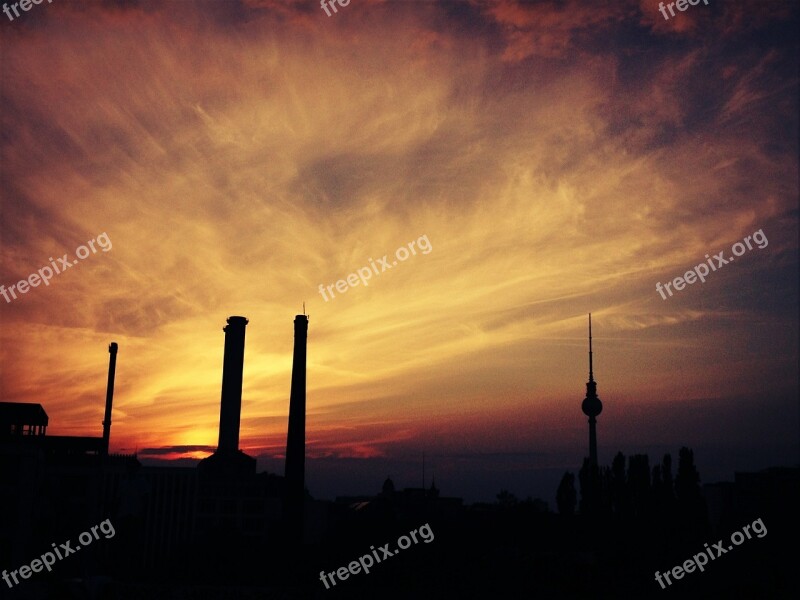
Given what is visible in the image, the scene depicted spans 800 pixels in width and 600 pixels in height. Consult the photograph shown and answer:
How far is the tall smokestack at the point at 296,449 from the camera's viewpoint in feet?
284

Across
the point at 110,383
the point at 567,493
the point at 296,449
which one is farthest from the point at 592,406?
the point at 110,383

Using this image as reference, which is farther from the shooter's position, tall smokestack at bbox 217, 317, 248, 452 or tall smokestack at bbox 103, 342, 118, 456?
tall smokestack at bbox 217, 317, 248, 452

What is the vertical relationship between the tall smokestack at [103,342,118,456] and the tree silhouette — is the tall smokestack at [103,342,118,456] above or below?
above

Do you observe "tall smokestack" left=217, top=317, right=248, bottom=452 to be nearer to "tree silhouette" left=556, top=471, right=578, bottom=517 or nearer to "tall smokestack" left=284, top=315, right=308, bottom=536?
"tall smokestack" left=284, top=315, right=308, bottom=536

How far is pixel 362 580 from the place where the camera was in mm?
56094

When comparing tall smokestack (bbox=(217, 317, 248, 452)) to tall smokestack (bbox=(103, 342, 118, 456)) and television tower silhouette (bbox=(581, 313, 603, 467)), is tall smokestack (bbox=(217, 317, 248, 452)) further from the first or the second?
television tower silhouette (bbox=(581, 313, 603, 467))

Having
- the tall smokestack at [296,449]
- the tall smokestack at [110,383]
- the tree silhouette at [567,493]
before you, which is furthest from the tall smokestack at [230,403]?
the tree silhouette at [567,493]

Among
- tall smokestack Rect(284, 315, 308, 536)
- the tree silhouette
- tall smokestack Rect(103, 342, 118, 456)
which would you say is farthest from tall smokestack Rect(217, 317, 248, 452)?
the tree silhouette

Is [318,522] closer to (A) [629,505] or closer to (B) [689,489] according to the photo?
(A) [629,505]

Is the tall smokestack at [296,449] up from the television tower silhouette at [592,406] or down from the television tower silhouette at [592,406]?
down

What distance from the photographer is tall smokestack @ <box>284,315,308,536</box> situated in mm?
86625

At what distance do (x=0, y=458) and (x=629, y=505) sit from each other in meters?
77.5

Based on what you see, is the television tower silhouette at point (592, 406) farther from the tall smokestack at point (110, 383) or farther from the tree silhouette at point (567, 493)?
the tall smokestack at point (110, 383)

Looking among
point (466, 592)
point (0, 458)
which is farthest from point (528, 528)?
point (0, 458)
